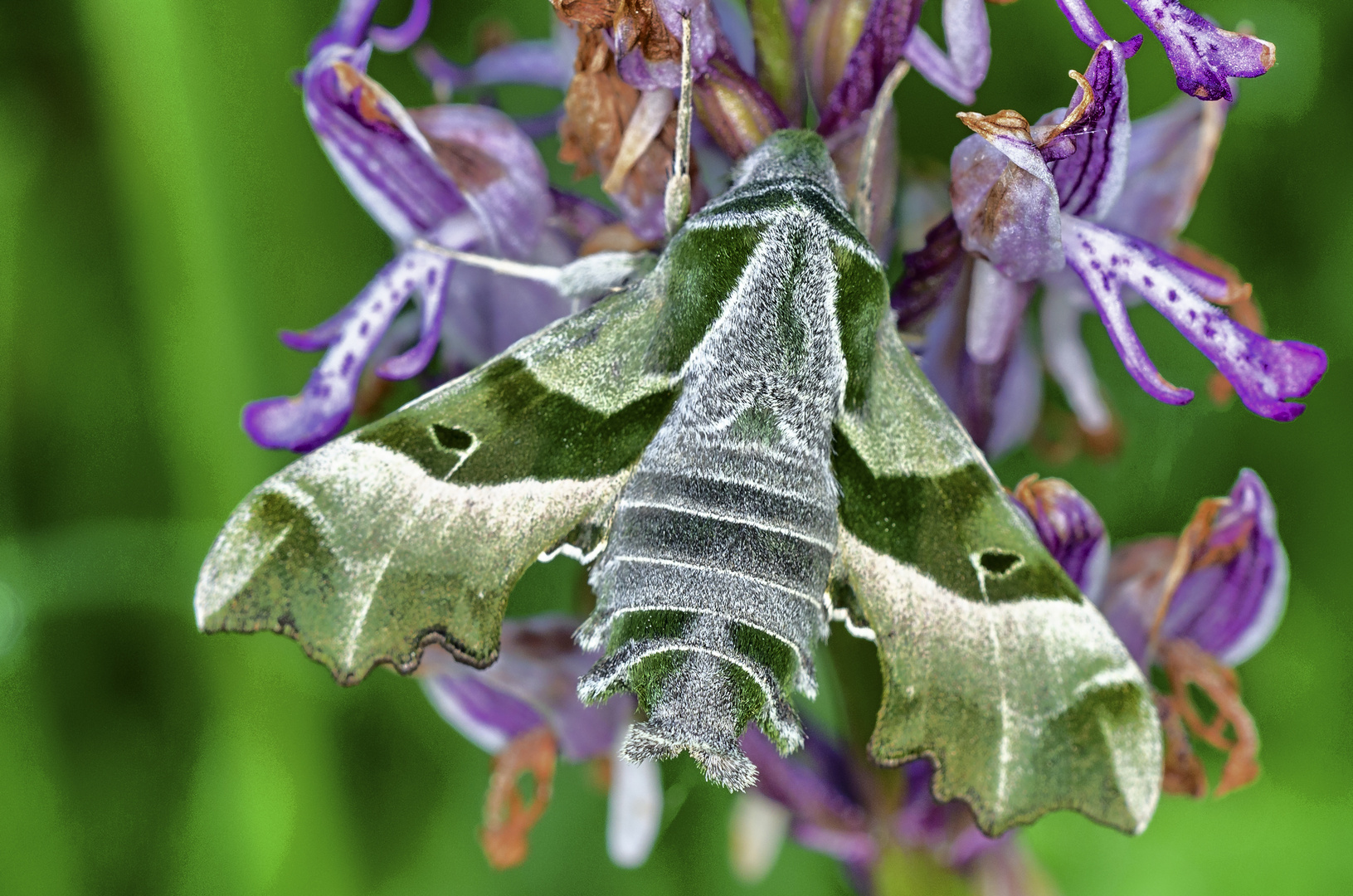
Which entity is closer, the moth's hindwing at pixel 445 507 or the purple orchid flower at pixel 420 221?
the moth's hindwing at pixel 445 507

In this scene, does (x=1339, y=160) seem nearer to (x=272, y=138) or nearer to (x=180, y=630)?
(x=272, y=138)

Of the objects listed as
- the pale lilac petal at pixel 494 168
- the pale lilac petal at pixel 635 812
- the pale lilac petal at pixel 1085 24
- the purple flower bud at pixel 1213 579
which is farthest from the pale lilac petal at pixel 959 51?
the pale lilac petal at pixel 635 812

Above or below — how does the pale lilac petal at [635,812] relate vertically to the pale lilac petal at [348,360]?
below

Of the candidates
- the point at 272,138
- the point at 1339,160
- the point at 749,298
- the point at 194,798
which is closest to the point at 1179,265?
the point at 749,298

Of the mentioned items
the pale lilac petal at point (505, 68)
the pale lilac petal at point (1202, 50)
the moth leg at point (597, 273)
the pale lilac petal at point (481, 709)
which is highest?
the pale lilac petal at point (1202, 50)

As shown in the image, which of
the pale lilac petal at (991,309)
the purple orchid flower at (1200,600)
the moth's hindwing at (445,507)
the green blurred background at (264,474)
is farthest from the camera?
the green blurred background at (264,474)

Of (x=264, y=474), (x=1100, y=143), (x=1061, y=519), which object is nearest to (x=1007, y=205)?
(x=1100, y=143)

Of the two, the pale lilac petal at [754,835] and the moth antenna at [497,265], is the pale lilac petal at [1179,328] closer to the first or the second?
the moth antenna at [497,265]
